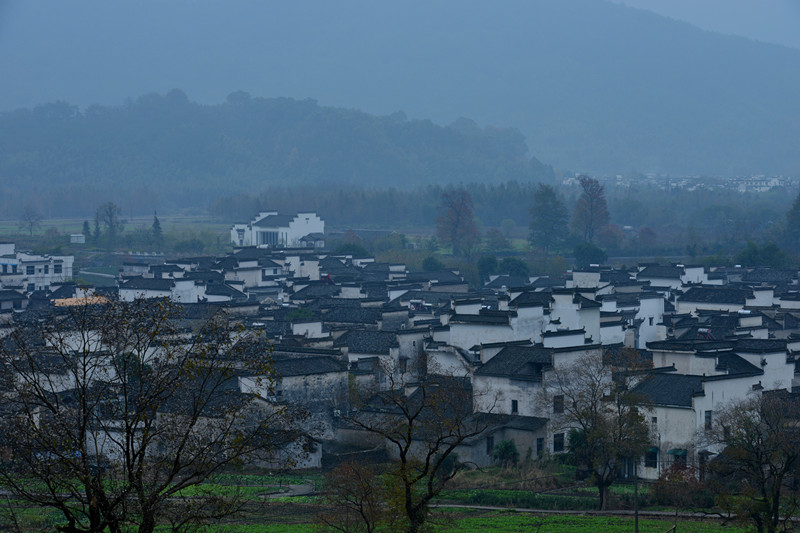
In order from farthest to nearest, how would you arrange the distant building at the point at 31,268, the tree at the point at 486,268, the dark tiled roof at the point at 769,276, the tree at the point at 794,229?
1. the tree at the point at 794,229
2. the tree at the point at 486,268
3. the distant building at the point at 31,268
4. the dark tiled roof at the point at 769,276

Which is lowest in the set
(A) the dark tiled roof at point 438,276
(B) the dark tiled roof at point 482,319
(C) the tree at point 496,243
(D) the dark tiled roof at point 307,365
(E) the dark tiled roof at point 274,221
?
(D) the dark tiled roof at point 307,365

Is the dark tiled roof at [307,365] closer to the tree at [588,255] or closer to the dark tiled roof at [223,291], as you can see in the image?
the dark tiled roof at [223,291]

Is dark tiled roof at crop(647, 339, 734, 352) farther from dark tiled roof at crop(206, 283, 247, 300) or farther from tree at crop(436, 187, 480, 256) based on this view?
tree at crop(436, 187, 480, 256)

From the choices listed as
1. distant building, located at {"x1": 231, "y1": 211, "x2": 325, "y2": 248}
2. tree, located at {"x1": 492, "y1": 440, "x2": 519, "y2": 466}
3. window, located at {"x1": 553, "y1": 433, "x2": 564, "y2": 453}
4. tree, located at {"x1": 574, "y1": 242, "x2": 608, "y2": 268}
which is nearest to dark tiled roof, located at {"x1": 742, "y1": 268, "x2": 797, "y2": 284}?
tree, located at {"x1": 574, "y1": 242, "x2": 608, "y2": 268}

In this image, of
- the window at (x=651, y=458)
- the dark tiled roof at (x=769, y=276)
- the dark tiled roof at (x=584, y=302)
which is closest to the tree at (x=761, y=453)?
the window at (x=651, y=458)

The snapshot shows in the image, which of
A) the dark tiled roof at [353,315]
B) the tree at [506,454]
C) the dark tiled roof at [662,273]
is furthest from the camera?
the dark tiled roof at [662,273]

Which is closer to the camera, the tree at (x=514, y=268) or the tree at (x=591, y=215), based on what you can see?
the tree at (x=514, y=268)

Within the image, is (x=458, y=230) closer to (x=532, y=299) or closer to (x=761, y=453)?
(x=532, y=299)

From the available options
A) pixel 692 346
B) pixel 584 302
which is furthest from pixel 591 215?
pixel 692 346
